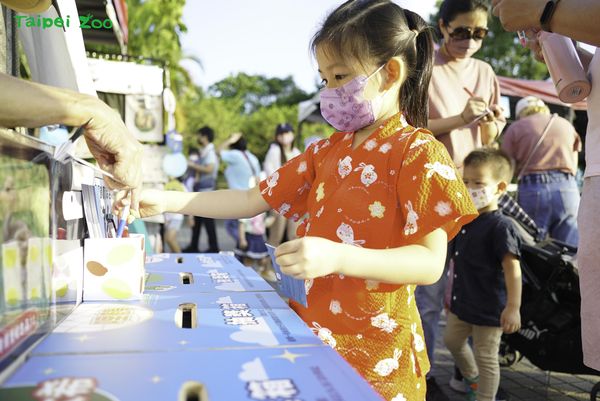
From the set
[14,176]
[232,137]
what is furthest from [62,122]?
[232,137]

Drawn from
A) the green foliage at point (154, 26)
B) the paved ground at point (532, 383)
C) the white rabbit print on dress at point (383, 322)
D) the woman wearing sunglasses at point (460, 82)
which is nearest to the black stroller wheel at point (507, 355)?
the paved ground at point (532, 383)

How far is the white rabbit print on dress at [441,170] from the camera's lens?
120 cm

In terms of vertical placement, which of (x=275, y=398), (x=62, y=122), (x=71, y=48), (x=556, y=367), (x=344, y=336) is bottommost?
(x=556, y=367)

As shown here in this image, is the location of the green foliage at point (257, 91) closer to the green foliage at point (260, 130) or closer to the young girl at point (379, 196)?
the green foliage at point (260, 130)

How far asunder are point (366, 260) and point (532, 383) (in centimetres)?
254

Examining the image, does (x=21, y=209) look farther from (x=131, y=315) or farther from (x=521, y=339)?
(x=521, y=339)

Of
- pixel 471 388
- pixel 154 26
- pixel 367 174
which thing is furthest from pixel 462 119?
pixel 154 26

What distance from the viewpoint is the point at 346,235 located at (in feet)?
4.25

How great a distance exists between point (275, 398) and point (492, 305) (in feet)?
6.98

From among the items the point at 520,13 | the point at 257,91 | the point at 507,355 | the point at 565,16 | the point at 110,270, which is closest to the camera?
the point at 110,270

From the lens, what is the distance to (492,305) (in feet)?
8.28

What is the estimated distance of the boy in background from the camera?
247cm

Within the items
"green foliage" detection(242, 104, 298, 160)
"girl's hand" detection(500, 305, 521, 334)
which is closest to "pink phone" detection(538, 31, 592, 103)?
"girl's hand" detection(500, 305, 521, 334)

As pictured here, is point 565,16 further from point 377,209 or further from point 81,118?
point 81,118
